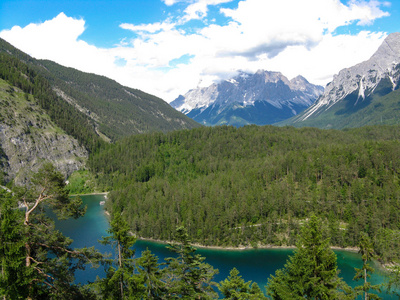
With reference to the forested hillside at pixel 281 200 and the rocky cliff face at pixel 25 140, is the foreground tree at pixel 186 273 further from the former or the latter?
the rocky cliff face at pixel 25 140

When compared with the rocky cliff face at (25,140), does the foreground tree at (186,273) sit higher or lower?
lower

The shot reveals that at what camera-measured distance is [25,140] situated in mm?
172750

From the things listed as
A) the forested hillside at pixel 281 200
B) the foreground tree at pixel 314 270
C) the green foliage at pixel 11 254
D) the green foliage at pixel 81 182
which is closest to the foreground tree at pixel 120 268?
the green foliage at pixel 11 254

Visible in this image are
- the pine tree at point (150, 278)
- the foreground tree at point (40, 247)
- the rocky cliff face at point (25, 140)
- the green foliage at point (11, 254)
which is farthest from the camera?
the rocky cliff face at point (25, 140)

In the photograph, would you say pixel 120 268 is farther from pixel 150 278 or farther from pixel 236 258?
pixel 236 258

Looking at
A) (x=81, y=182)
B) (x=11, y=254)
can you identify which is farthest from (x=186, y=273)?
(x=81, y=182)

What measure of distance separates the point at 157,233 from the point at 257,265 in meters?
41.4

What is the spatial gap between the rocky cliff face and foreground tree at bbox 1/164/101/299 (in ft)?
534

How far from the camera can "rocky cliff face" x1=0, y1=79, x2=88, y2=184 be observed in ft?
533

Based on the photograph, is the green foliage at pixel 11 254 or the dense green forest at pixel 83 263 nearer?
the green foliage at pixel 11 254

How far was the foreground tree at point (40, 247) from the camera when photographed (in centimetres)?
1733

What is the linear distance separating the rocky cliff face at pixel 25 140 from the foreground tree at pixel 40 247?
162882 mm

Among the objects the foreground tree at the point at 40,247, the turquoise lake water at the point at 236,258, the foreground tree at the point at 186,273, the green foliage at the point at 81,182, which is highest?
the foreground tree at the point at 40,247

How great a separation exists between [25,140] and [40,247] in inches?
7277
